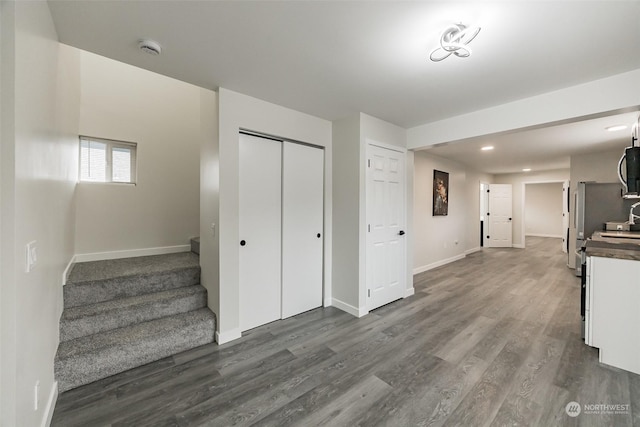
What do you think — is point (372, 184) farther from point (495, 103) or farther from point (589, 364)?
point (589, 364)

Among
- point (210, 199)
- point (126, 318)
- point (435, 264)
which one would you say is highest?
point (210, 199)

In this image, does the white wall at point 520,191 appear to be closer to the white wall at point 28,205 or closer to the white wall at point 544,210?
the white wall at point 544,210

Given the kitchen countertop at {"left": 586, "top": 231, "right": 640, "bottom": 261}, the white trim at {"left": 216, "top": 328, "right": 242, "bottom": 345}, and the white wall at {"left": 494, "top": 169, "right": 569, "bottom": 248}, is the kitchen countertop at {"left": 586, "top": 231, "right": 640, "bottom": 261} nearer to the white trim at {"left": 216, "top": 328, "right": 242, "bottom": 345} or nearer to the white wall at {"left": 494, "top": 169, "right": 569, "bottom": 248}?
the white trim at {"left": 216, "top": 328, "right": 242, "bottom": 345}

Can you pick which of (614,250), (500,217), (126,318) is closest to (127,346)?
(126,318)

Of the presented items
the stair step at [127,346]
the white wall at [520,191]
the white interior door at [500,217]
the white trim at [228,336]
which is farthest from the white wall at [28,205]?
the white wall at [520,191]

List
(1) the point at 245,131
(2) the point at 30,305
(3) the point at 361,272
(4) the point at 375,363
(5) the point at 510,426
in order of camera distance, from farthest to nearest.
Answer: (3) the point at 361,272, (1) the point at 245,131, (4) the point at 375,363, (5) the point at 510,426, (2) the point at 30,305

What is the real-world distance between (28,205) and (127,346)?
4.76 ft

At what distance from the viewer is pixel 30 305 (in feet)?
4.10

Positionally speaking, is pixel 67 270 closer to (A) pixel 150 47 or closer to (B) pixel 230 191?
(B) pixel 230 191

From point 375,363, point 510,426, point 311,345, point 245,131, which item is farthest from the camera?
point 245,131

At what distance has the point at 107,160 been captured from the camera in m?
3.51

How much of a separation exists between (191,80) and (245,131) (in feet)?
2.12

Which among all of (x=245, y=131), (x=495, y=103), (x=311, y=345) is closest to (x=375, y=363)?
(x=311, y=345)

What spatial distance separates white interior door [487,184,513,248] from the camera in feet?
26.6
